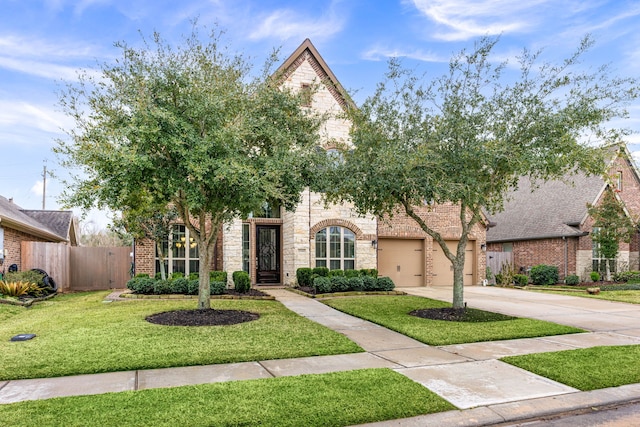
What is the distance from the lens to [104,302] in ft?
39.8

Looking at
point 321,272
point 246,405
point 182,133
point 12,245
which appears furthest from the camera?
point 321,272

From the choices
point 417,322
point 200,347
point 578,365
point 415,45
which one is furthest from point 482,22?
point 200,347

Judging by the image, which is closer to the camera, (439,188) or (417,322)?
(439,188)

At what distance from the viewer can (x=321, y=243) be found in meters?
16.5

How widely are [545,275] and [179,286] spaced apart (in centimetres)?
1622

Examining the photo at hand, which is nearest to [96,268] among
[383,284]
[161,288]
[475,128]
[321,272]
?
[161,288]

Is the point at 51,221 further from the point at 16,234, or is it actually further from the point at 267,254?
the point at 267,254

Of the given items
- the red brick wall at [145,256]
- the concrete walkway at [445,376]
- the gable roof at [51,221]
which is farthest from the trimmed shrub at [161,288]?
the gable roof at [51,221]

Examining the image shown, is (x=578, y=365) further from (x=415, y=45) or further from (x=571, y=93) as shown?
(x=415, y=45)

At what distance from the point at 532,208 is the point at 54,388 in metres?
24.2

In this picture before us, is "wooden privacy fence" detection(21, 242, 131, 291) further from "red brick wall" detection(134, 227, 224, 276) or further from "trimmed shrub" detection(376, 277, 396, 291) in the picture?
"trimmed shrub" detection(376, 277, 396, 291)

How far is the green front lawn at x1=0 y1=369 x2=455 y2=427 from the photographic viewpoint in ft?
13.2

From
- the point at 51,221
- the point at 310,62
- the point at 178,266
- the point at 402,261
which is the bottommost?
the point at 402,261

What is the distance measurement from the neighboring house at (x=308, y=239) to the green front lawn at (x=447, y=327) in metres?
4.92
